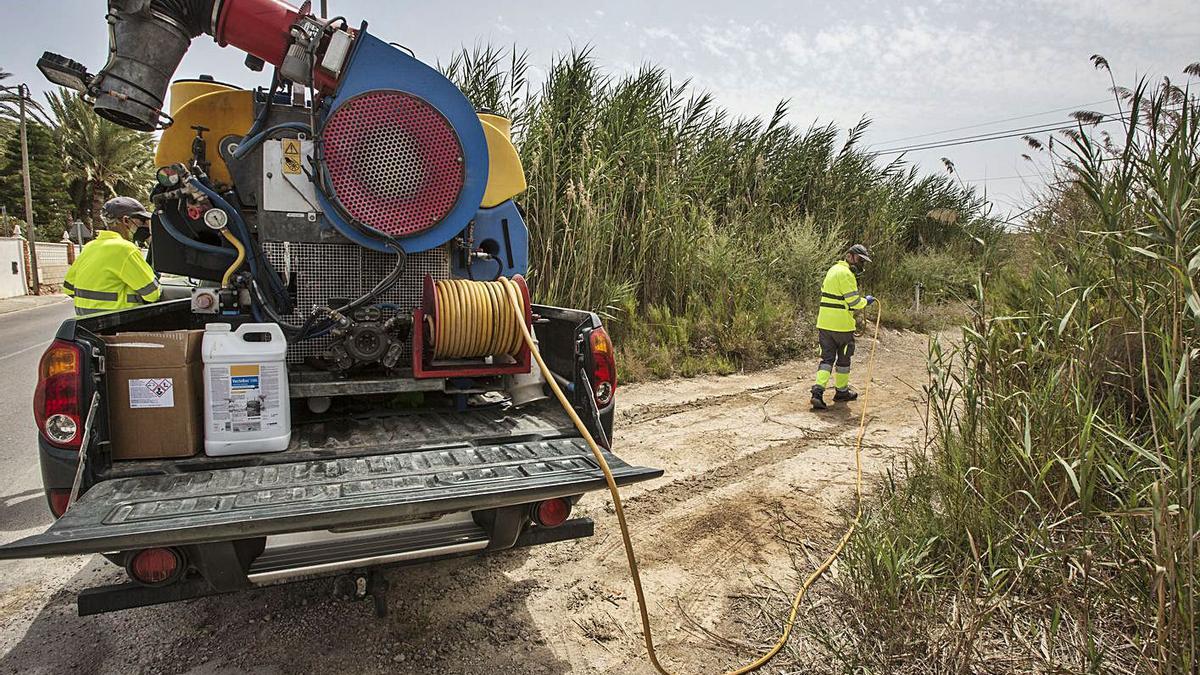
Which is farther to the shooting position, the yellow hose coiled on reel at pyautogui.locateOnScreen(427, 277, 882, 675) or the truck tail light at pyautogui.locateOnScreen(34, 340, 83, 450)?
the yellow hose coiled on reel at pyautogui.locateOnScreen(427, 277, 882, 675)

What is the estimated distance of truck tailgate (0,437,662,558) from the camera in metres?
2.04

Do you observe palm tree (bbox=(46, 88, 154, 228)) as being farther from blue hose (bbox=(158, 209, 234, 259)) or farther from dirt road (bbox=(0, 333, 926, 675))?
dirt road (bbox=(0, 333, 926, 675))

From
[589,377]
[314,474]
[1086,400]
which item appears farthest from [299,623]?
[1086,400]

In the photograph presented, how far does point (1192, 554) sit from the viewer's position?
2.05 m

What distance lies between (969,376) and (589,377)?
1846mm

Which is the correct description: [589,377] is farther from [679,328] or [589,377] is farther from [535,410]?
[679,328]

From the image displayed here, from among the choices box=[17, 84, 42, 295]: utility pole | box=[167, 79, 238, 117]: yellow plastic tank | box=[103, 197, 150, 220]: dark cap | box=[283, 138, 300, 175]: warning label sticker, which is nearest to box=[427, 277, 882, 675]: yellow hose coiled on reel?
box=[283, 138, 300, 175]: warning label sticker

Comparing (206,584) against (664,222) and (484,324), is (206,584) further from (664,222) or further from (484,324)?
(664,222)

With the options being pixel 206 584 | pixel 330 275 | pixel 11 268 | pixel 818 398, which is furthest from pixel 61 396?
pixel 11 268

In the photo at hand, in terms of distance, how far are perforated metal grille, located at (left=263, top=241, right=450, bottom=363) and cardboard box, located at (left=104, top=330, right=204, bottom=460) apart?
2.75 ft

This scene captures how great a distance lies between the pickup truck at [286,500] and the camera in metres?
2.15

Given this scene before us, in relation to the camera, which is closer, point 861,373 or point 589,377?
point 589,377

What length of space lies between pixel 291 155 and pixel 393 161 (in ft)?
1.74

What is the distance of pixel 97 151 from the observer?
27.7 meters
